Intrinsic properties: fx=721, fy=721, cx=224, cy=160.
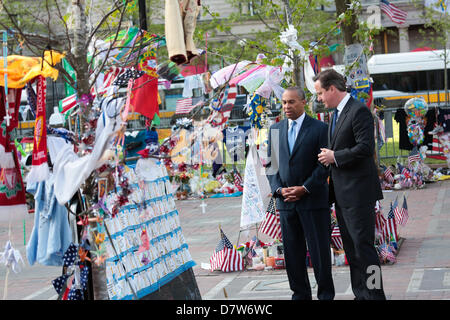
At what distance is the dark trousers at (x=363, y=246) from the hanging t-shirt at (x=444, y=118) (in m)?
10.8

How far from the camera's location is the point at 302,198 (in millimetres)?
6246

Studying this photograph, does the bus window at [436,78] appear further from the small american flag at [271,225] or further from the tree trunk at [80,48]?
the tree trunk at [80,48]

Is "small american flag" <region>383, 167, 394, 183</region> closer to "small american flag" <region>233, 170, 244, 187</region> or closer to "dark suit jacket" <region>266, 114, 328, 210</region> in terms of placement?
"small american flag" <region>233, 170, 244, 187</region>

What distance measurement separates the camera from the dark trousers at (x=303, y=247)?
623cm

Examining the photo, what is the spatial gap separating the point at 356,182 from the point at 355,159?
191 mm

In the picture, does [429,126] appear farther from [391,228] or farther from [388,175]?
[391,228]

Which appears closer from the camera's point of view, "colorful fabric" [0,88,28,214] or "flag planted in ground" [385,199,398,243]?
"colorful fabric" [0,88,28,214]

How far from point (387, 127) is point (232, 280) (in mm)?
11050

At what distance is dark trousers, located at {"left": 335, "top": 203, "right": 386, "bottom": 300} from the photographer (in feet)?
19.1

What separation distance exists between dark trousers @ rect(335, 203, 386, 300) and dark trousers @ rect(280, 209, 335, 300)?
0.98 feet

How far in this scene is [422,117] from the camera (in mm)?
16188

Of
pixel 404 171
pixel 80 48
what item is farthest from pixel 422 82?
pixel 80 48

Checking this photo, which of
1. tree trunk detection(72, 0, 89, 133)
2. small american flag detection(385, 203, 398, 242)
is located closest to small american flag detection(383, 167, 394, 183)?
small american flag detection(385, 203, 398, 242)

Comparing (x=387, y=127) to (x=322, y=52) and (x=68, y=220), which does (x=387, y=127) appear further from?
(x=68, y=220)
